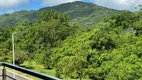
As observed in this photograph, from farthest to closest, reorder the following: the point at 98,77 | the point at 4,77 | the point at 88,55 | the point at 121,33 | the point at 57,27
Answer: the point at 57,27 → the point at 121,33 → the point at 88,55 → the point at 98,77 → the point at 4,77

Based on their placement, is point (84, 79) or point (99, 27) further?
point (99, 27)

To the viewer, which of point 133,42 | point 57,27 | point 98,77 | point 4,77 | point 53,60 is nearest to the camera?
point 4,77

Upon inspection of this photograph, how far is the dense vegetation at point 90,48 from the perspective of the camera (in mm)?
24797

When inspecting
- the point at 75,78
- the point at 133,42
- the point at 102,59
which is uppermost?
the point at 133,42

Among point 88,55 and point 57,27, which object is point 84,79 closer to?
point 88,55

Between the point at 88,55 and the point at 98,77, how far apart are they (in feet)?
11.3

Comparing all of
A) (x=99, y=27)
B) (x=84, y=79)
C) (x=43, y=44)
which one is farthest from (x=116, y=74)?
(x=43, y=44)

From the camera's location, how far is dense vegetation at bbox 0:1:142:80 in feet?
81.4

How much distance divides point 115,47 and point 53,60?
36.4 feet

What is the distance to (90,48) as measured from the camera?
3231 cm

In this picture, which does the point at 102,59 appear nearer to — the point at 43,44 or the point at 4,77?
the point at 43,44

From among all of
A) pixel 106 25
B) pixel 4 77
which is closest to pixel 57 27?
pixel 106 25

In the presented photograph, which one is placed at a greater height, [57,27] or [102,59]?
Answer: [57,27]

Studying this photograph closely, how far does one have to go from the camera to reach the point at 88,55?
106 feet
